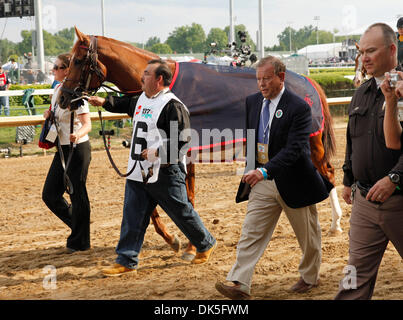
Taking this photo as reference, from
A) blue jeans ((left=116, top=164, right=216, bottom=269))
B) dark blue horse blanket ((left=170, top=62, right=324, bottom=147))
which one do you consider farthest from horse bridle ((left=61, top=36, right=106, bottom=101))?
blue jeans ((left=116, top=164, right=216, bottom=269))

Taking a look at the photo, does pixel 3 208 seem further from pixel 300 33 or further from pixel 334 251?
pixel 300 33

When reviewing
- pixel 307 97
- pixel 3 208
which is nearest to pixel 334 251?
pixel 307 97

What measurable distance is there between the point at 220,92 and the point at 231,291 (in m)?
2.51

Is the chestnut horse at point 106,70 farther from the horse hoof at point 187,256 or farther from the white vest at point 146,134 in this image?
the white vest at point 146,134

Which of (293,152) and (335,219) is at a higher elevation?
(293,152)

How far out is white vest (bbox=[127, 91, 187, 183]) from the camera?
4473 millimetres

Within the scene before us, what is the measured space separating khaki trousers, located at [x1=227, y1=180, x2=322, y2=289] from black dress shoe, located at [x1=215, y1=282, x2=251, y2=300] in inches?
2.4

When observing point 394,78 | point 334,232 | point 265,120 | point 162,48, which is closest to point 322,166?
point 334,232

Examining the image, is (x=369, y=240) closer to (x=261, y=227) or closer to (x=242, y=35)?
(x=261, y=227)

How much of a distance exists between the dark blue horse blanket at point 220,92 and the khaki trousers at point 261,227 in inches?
63.2

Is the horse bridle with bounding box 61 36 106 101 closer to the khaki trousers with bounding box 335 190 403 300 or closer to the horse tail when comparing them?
the horse tail

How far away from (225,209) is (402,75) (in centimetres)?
468

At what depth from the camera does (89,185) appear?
8.92 metres

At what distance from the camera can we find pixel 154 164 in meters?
4.49
